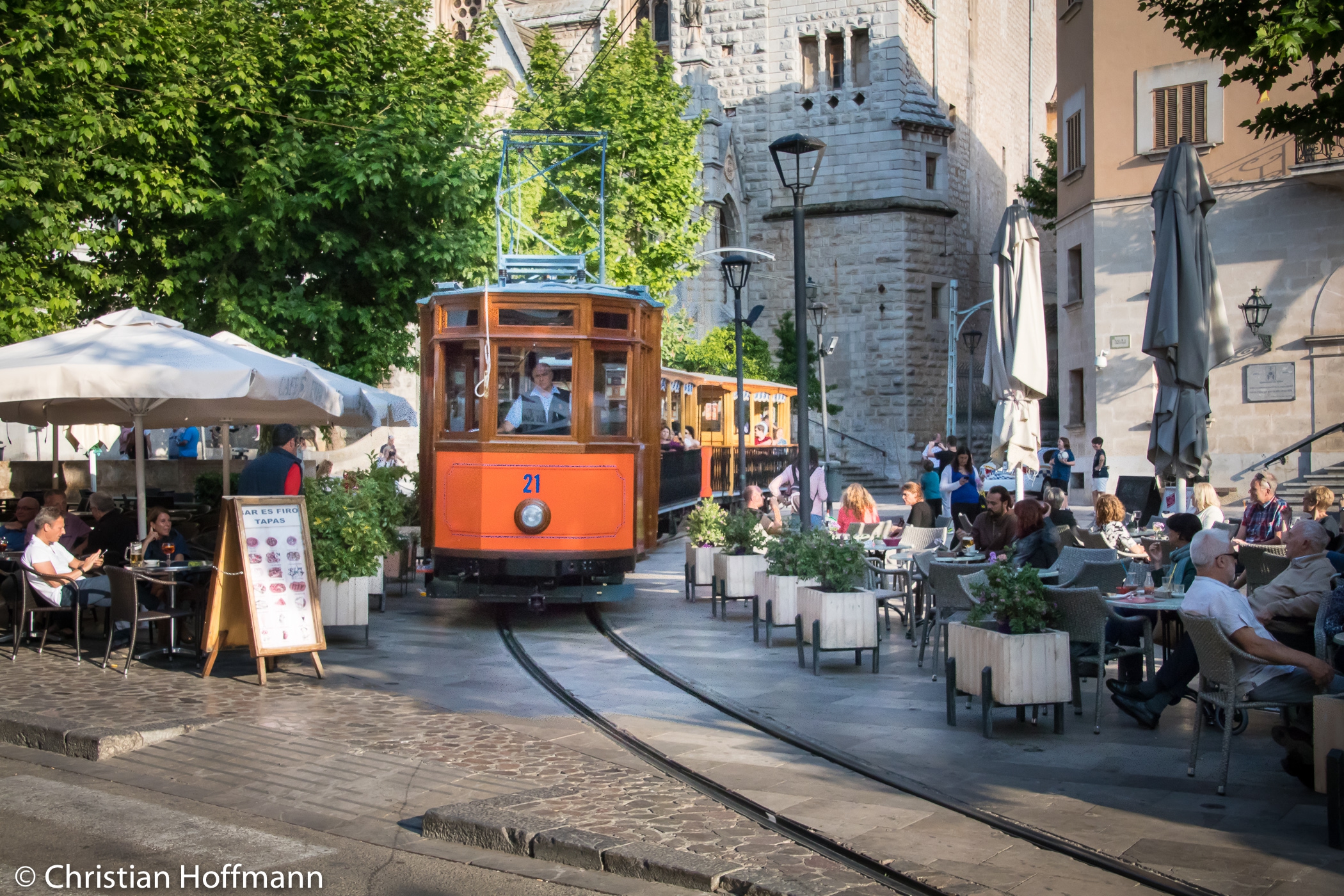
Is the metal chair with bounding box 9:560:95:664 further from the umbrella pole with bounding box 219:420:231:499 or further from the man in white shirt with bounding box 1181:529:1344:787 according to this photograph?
the man in white shirt with bounding box 1181:529:1344:787

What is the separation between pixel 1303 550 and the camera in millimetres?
7309

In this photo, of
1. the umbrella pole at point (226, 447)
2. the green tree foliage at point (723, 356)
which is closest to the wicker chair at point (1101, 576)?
the umbrella pole at point (226, 447)

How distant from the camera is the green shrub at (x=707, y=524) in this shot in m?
13.6

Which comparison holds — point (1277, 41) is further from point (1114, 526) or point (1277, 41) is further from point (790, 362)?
point (790, 362)

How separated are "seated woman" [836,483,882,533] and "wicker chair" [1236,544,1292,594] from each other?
4080mm

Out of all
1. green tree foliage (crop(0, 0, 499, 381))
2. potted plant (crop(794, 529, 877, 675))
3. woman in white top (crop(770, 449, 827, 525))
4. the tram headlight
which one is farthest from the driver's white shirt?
green tree foliage (crop(0, 0, 499, 381))

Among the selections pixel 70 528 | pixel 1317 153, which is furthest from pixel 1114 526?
pixel 1317 153

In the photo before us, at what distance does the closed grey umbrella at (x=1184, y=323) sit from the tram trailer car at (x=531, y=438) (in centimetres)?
529

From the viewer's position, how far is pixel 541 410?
37.5 ft

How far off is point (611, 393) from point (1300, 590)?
6.27m

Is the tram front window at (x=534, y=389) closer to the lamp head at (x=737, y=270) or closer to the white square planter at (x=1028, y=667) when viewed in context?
the white square planter at (x=1028, y=667)

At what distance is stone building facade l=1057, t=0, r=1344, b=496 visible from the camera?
21531mm

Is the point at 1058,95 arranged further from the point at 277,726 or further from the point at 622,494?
the point at 277,726

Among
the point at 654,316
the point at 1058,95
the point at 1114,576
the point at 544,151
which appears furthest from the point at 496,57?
the point at 1114,576
